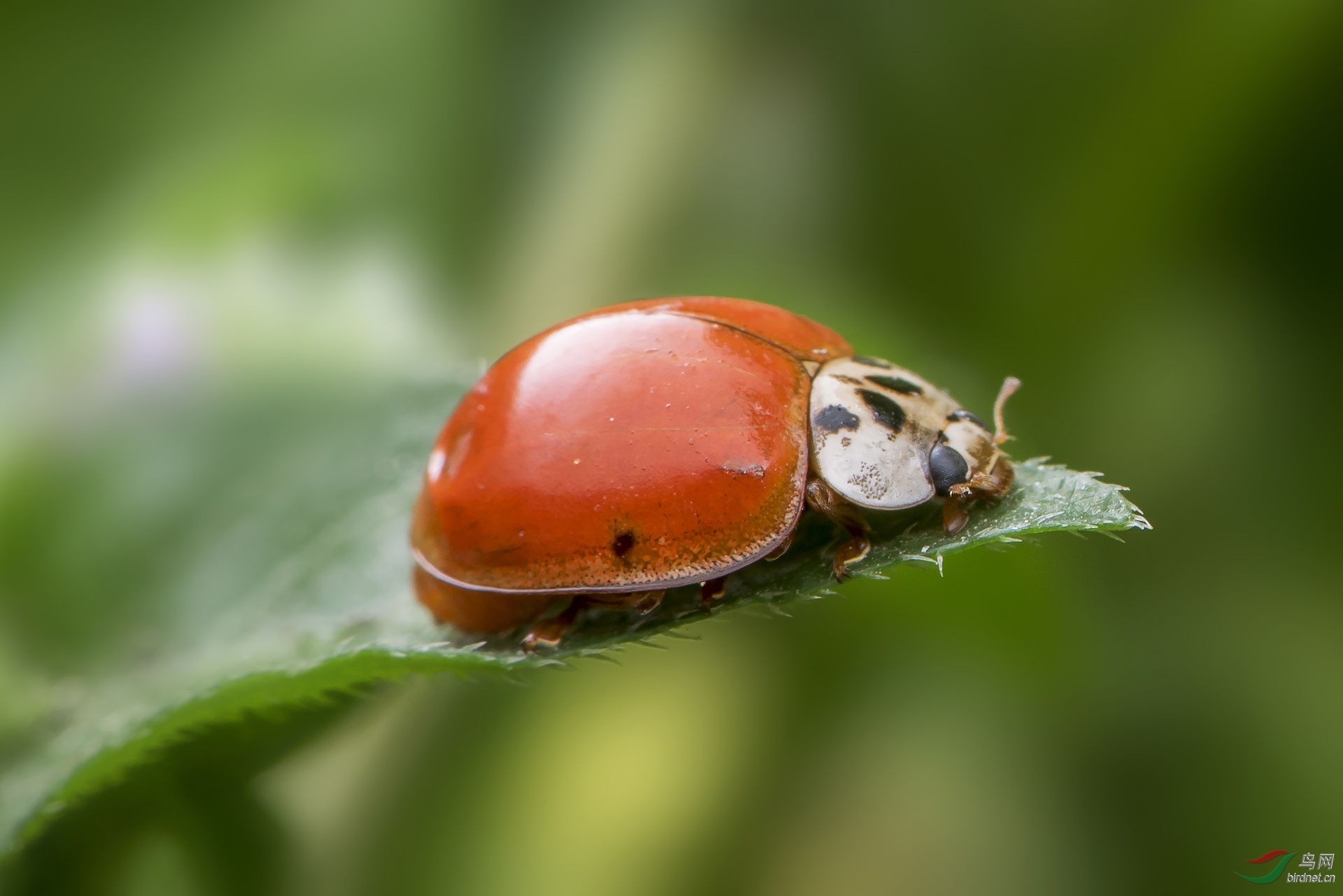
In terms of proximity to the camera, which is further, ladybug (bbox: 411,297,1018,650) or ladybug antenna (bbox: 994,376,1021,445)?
ladybug antenna (bbox: 994,376,1021,445)

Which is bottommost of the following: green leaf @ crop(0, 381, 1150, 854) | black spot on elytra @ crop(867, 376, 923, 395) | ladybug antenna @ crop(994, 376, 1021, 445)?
green leaf @ crop(0, 381, 1150, 854)

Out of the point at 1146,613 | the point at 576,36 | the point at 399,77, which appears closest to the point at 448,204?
the point at 399,77

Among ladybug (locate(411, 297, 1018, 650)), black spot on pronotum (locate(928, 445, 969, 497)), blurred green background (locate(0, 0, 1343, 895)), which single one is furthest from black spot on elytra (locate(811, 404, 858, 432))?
blurred green background (locate(0, 0, 1343, 895))

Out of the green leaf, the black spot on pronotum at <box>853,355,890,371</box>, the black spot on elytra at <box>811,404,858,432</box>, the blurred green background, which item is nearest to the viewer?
the green leaf

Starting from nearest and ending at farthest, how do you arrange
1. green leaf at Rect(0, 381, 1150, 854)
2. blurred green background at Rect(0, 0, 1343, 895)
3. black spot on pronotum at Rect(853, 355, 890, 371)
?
green leaf at Rect(0, 381, 1150, 854) → black spot on pronotum at Rect(853, 355, 890, 371) → blurred green background at Rect(0, 0, 1343, 895)

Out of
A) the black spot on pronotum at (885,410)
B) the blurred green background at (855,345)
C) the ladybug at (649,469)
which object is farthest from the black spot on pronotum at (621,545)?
the black spot on pronotum at (885,410)

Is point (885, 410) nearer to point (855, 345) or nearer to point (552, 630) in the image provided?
point (552, 630)

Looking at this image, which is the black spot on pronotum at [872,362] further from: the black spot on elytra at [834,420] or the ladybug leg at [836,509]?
the ladybug leg at [836,509]

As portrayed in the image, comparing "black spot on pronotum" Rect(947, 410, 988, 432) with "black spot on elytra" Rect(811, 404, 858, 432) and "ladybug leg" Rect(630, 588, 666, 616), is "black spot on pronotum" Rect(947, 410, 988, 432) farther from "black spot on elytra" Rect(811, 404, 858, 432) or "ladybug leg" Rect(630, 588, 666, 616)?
"ladybug leg" Rect(630, 588, 666, 616)
